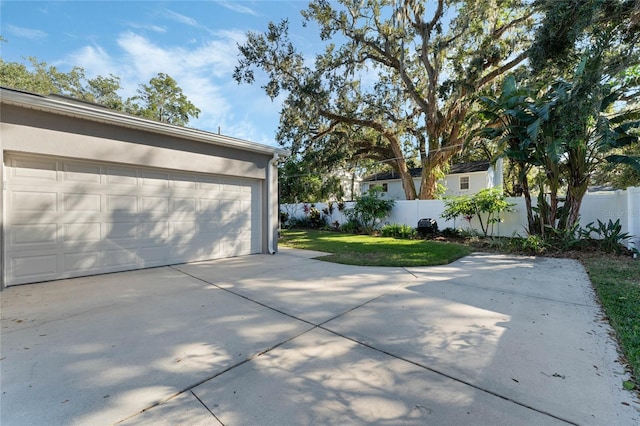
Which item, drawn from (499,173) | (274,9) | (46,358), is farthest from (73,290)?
(499,173)

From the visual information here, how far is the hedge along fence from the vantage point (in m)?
7.13

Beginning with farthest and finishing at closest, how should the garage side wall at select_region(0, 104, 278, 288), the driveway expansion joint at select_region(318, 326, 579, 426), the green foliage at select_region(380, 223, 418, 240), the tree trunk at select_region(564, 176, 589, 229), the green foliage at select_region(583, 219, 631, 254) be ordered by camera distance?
the green foliage at select_region(380, 223, 418, 240) → the tree trunk at select_region(564, 176, 589, 229) → the green foliage at select_region(583, 219, 631, 254) → the garage side wall at select_region(0, 104, 278, 288) → the driveway expansion joint at select_region(318, 326, 579, 426)

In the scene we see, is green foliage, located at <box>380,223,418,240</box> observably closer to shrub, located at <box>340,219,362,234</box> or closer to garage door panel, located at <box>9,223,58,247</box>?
shrub, located at <box>340,219,362,234</box>

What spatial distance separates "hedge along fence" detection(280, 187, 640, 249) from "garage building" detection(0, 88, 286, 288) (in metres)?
7.83

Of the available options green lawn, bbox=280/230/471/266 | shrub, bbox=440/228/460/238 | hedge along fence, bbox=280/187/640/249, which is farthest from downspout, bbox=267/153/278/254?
shrub, bbox=440/228/460/238

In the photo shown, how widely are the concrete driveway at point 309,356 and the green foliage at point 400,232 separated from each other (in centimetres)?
691

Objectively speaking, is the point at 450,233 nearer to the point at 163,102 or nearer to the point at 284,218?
the point at 284,218

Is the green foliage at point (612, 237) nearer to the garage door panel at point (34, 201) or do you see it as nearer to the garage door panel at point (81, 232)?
the garage door panel at point (81, 232)

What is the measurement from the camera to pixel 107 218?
5566 mm

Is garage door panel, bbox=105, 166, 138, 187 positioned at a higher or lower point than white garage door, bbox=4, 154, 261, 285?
higher

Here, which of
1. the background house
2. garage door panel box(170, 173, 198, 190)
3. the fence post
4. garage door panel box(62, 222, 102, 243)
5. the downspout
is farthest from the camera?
the background house

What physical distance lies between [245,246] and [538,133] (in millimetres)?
8670

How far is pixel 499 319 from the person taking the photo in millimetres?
3328

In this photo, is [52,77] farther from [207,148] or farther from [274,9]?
[207,148]
